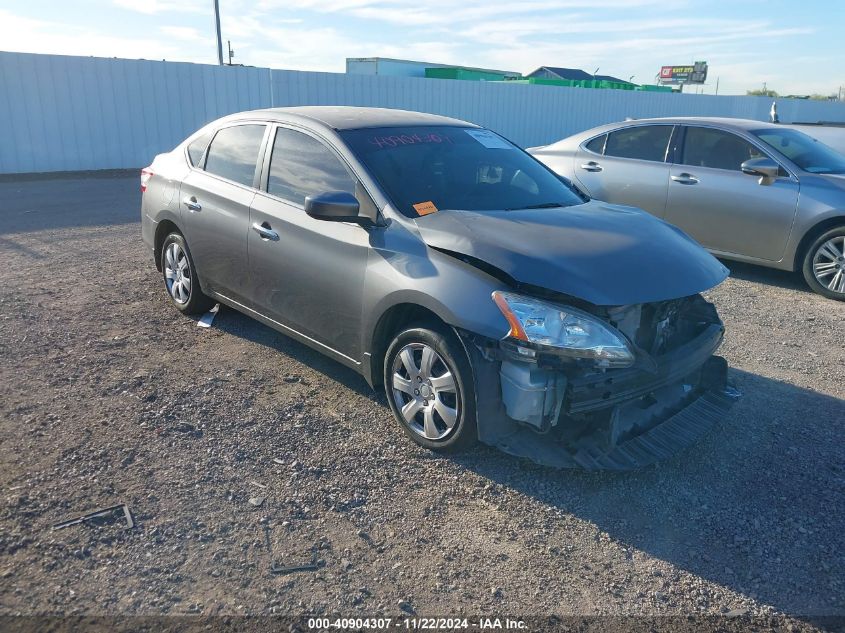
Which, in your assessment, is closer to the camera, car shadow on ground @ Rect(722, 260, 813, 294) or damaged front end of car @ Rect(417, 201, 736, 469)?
damaged front end of car @ Rect(417, 201, 736, 469)

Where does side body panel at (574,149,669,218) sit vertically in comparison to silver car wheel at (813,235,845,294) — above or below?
above

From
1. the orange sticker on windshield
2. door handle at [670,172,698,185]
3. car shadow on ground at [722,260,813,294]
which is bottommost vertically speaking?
car shadow on ground at [722,260,813,294]

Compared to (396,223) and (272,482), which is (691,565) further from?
(396,223)

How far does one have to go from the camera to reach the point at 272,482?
3.41m

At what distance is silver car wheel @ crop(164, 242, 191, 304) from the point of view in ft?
18.5

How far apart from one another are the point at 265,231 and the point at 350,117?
984mm

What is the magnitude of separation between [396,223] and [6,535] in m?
2.38

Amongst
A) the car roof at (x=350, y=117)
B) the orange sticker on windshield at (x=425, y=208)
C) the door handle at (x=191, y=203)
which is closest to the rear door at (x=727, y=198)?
the car roof at (x=350, y=117)

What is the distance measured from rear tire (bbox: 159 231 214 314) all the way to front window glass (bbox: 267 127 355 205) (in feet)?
4.31

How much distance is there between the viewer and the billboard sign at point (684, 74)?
49.5 m

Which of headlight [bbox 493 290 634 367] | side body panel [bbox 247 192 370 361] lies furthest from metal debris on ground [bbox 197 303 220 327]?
headlight [bbox 493 290 634 367]

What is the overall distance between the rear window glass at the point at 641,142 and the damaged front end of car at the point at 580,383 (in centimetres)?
481

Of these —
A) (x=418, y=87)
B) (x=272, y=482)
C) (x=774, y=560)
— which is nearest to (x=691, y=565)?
(x=774, y=560)

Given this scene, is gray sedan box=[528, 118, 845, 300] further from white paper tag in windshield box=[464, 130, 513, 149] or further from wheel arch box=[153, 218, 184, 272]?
wheel arch box=[153, 218, 184, 272]
